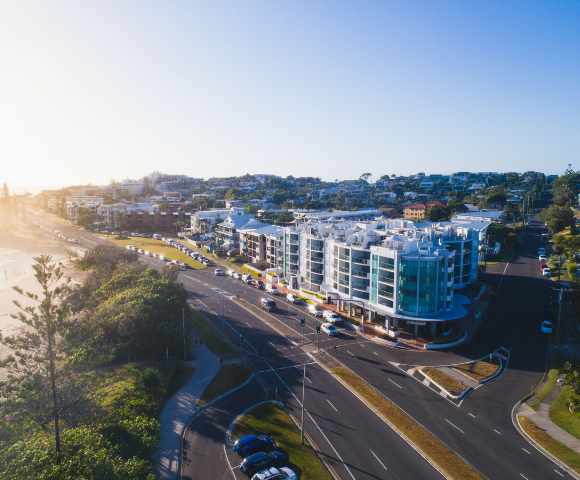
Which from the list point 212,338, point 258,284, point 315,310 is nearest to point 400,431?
point 212,338

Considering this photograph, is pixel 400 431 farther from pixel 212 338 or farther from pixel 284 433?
pixel 212 338

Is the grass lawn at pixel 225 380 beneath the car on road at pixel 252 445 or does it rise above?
beneath

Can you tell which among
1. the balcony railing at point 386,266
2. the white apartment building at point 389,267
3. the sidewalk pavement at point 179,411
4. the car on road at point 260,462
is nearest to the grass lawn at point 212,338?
the sidewalk pavement at point 179,411

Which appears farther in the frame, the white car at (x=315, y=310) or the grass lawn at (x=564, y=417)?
the white car at (x=315, y=310)

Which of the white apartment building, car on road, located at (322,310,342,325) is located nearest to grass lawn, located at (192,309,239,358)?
car on road, located at (322,310,342,325)

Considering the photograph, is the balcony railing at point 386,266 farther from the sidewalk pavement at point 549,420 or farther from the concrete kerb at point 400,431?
the sidewalk pavement at point 549,420

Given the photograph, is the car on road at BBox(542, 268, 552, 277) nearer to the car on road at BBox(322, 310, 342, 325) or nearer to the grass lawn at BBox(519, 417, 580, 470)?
the car on road at BBox(322, 310, 342, 325)
